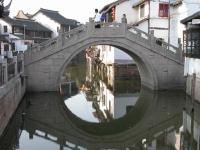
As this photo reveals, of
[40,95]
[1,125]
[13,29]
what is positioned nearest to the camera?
[1,125]

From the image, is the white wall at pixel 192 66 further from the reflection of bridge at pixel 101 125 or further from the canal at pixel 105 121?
the reflection of bridge at pixel 101 125

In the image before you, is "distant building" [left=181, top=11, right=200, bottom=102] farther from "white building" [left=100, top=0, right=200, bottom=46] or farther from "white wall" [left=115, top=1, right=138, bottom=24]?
"white wall" [left=115, top=1, right=138, bottom=24]

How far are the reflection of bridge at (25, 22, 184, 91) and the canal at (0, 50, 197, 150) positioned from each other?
1134mm

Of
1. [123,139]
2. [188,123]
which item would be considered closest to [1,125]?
[123,139]

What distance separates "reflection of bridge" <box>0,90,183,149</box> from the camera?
62.7 ft

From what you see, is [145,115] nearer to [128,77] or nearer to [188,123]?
[188,123]

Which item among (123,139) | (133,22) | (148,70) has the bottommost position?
(123,139)

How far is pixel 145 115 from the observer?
2506cm

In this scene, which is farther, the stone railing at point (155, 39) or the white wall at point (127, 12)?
the white wall at point (127, 12)

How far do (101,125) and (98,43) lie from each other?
10.7 meters

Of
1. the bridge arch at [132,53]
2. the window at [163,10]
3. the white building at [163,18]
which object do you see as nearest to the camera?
A: the bridge arch at [132,53]

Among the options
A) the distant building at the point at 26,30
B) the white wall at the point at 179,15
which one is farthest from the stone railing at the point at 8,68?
the distant building at the point at 26,30

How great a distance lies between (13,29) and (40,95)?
1306 inches

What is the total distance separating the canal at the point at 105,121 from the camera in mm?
18141
